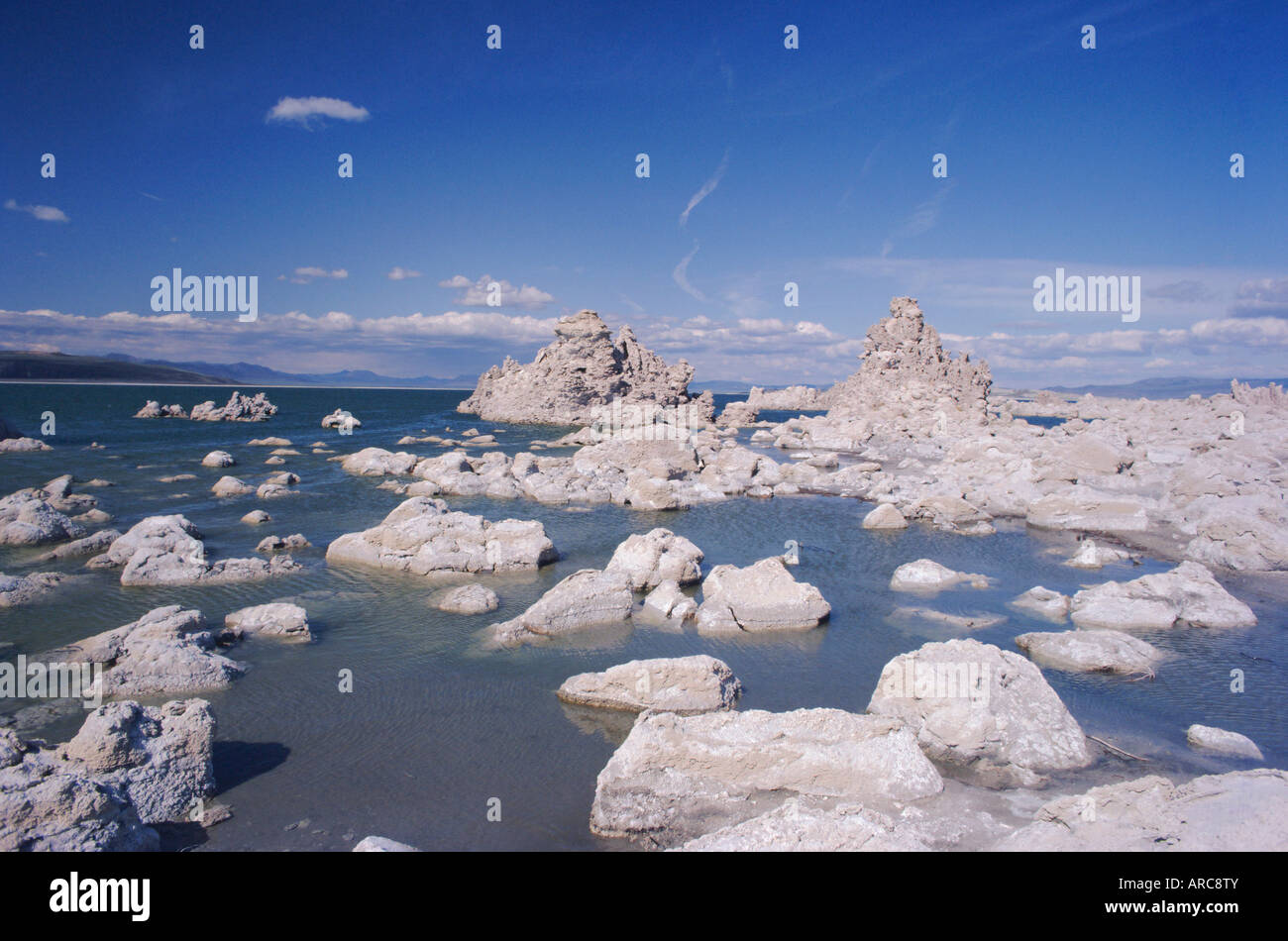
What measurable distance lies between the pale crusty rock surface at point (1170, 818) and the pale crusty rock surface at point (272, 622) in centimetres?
1398

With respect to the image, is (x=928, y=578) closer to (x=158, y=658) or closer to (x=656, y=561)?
(x=656, y=561)

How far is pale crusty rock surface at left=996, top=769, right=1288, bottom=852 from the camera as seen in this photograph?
6047mm

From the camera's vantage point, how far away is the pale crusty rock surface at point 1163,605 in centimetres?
1644

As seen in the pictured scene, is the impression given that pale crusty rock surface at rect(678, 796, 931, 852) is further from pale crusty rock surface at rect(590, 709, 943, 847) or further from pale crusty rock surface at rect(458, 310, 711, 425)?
pale crusty rock surface at rect(458, 310, 711, 425)

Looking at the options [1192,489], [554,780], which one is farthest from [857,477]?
[554,780]

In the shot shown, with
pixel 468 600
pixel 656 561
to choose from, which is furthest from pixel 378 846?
A: pixel 656 561

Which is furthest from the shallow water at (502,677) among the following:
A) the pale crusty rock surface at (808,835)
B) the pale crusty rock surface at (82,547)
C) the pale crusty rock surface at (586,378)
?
the pale crusty rock surface at (586,378)

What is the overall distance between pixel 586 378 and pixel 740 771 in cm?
7168

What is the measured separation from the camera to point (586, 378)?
78.9 metres

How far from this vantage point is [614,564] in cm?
1947

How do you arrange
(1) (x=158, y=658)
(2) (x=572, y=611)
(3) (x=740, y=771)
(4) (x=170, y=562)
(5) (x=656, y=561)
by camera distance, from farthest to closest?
(5) (x=656, y=561) < (4) (x=170, y=562) < (2) (x=572, y=611) < (1) (x=158, y=658) < (3) (x=740, y=771)
